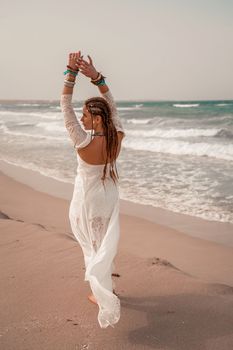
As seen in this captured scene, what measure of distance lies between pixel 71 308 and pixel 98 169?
121 centimetres

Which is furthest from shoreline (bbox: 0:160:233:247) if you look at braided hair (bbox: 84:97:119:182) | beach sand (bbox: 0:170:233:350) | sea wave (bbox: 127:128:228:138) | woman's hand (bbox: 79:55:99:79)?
sea wave (bbox: 127:128:228:138)

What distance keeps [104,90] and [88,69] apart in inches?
12.0

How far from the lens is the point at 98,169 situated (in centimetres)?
332

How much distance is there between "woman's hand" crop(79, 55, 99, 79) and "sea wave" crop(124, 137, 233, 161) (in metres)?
12.0

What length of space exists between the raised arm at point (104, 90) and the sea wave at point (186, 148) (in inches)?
465

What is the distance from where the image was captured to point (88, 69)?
3195mm

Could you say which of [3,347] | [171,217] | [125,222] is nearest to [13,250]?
[3,347]

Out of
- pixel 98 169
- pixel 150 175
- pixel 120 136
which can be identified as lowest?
pixel 150 175

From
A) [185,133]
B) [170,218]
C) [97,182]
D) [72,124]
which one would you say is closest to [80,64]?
[72,124]

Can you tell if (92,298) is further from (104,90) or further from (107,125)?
(104,90)

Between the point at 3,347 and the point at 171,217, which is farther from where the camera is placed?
the point at 171,217

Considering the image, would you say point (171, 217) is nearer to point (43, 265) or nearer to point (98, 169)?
point (43, 265)

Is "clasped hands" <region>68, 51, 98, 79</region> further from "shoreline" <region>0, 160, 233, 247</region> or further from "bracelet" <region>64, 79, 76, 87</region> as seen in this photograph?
"shoreline" <region>0, 160, 233, 247</region>

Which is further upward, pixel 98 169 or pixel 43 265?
pixel 98 169
